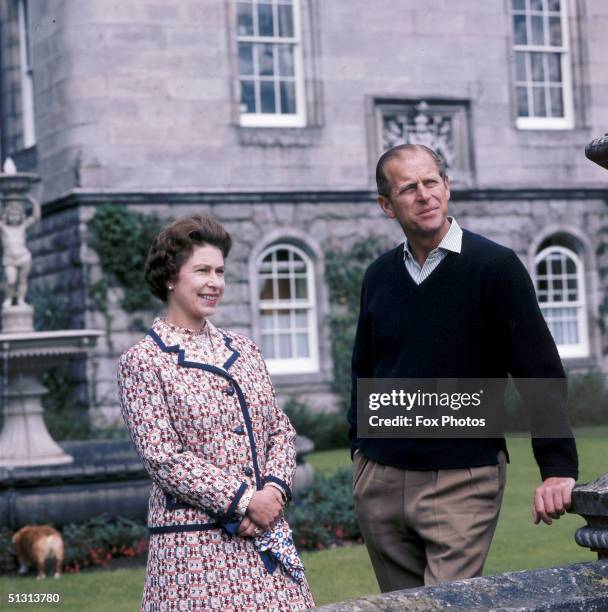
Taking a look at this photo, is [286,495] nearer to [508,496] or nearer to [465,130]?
[508,496]

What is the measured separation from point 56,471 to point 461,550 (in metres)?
5.90

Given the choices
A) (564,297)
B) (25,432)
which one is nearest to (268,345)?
(564,297)

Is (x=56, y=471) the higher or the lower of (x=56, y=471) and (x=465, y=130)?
the lower

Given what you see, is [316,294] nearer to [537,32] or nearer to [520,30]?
[520,30]

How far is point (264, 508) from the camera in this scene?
379 cm

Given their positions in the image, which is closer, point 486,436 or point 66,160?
point 486,436

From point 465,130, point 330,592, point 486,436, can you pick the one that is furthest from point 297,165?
point 486,436

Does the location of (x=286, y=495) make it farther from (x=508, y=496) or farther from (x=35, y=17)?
(x=35, y=17)

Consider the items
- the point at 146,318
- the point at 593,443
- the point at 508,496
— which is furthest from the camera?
the point at 146,318

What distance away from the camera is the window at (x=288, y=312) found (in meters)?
17.4

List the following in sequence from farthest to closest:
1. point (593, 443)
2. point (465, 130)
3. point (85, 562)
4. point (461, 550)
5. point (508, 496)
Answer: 1. point (465, 130)
2. point (593, 443)
3. point (508, 496)
4. point (85, 562)
5. point (461, 550)

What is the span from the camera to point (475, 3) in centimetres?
1867

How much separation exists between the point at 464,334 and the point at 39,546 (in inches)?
204

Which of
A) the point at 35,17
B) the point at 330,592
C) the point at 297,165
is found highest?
the point at 35,17
